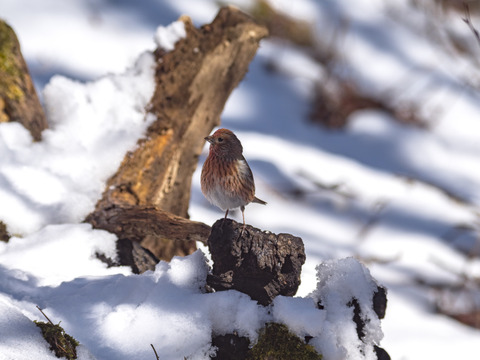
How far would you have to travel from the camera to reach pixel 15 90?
8.82 feet

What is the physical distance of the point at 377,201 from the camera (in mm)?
4582

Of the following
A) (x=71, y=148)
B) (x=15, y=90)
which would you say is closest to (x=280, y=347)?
(x=71, y=148)

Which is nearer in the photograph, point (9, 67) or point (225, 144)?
point (225, 144)

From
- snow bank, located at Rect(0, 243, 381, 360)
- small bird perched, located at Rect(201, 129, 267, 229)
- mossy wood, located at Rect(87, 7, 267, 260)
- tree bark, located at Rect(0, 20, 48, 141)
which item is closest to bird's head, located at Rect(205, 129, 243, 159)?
small bird perched, located at Rect(201, 129, 267, 229)

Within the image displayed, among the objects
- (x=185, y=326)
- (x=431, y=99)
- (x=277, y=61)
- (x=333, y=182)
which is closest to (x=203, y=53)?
(x=185, y=326)

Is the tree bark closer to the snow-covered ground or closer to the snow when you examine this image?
the snow-covered ground

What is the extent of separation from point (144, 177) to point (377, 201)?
250 cm

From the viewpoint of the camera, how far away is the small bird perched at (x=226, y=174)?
201cm

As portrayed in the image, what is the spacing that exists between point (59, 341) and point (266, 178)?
3071mm

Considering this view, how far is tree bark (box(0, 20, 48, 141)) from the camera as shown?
8.75 ft

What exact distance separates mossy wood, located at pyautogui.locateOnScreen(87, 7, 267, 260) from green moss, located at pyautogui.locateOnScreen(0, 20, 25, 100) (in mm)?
673

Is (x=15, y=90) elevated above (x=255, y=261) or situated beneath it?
elevated above

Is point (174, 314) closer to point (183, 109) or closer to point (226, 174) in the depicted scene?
point (226, 174)

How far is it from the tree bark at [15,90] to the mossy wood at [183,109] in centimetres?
53
